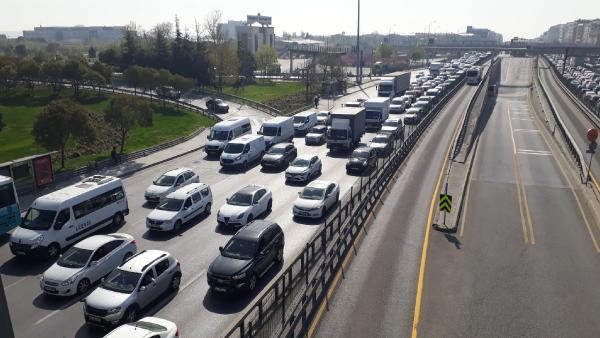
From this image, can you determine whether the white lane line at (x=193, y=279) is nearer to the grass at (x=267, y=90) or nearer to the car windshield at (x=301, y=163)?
the car windshield at (x=301, y=163)

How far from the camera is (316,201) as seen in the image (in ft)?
79.8

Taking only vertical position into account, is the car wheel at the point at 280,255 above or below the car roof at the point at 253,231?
below

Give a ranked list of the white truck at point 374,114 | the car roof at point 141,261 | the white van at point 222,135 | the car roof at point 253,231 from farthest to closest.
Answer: the white truck at point 374,114
the white van at point 222,135
the car roof at point 253,231
the car roof at point 141,261

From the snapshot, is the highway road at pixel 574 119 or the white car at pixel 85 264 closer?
the white car at pixel 85 264

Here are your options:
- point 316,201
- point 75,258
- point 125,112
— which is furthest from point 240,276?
point 125,112

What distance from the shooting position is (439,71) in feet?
396

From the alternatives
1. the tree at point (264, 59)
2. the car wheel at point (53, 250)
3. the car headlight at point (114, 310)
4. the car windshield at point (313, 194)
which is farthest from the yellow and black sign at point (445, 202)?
the tree at point (264, 59)

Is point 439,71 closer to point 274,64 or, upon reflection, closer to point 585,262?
point 274,64

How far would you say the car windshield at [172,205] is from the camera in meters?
23.2

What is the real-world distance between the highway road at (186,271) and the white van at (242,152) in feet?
4.06

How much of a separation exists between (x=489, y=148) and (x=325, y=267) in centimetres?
3197

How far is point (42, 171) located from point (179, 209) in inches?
487

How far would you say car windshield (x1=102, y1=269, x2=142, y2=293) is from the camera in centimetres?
1531

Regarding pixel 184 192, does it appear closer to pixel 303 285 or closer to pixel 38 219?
pixel 38 219
